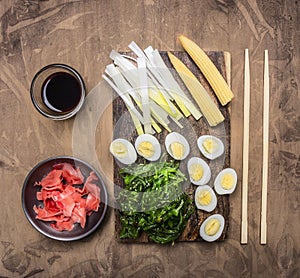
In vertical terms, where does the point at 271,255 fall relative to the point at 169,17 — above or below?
below

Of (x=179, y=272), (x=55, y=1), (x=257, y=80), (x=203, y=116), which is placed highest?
(x=55, y=1)

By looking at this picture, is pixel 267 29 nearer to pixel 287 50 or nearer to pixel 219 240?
pixel 287 50

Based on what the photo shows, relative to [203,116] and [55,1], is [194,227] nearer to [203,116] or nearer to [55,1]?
[203,116]

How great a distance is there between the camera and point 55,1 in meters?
1.90

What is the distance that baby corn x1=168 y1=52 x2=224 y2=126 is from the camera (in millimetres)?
1871

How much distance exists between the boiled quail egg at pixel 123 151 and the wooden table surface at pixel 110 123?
0.14 feet

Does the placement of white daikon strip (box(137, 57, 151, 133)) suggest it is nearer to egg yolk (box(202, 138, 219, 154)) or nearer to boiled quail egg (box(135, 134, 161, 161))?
boiled quail egg (box(135, 134, 161, 161))

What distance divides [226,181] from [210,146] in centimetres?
12

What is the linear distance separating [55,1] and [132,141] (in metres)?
0.50

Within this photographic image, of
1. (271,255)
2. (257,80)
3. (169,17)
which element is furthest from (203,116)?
(271,255)

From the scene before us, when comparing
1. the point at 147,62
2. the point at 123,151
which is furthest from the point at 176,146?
the point at 147,62

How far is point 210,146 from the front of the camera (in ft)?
6.18

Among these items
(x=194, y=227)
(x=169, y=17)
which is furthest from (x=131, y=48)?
(x=194, y=227)

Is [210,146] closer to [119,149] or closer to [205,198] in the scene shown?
[205,198]
